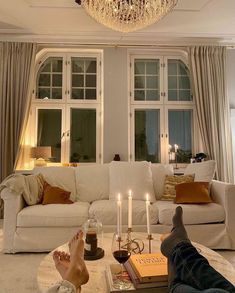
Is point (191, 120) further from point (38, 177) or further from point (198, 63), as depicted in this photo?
point (38, 177)

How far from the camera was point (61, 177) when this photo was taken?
3428mm

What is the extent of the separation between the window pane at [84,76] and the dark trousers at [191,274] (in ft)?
13.7

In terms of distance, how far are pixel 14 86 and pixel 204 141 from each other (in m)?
3.32

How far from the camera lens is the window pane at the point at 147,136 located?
491 cm

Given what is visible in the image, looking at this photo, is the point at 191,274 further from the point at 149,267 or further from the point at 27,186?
the point at 27,186

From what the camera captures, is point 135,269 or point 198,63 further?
point 198,63

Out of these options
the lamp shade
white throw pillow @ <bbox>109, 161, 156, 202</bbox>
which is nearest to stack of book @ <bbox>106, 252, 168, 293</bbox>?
white throw pillow @ <bbox>109, 161, 156, 202</bbox>

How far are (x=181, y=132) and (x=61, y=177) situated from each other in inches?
99.3

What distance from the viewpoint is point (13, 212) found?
2.79 metres

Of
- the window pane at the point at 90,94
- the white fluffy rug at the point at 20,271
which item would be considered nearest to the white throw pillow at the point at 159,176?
the white fluffy rug at the point at 20,271

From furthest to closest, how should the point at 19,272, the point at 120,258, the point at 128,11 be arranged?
1. the point at 128,11
2. the point at 19,272
3. the point at 120,258

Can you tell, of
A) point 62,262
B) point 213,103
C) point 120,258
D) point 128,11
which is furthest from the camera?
point 213,103

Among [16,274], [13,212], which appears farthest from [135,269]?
[13,212]

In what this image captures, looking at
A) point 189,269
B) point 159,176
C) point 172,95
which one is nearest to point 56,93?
point 172,95
